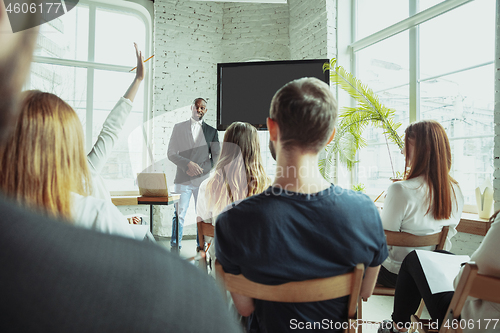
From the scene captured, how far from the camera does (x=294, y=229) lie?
938 mm

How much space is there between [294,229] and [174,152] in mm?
3899

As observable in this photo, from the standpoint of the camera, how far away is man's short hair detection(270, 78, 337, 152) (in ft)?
3.38

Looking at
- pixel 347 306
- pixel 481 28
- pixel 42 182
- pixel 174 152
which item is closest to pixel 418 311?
pixel 347 306

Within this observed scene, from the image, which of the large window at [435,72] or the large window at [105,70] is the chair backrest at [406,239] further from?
the large window at [105,70]

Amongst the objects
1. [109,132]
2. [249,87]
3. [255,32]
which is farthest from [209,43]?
[109,132]

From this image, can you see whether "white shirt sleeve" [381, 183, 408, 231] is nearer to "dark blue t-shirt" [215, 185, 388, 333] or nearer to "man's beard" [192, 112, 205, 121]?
"dark blue t-shirt" [215, 185, 388, 333]

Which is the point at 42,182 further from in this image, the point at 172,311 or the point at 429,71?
the point at 429,71

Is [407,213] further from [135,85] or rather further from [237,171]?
[135,85]

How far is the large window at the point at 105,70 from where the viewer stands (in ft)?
16.4

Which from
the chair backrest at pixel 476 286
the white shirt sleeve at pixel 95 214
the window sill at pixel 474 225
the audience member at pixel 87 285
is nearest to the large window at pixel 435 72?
the window sill at pixel 474 225

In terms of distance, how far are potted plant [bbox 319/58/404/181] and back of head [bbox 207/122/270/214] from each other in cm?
208

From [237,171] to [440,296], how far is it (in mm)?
1279

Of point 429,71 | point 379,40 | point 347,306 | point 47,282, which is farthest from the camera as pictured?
point 379,40

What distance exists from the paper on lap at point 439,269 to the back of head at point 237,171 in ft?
3.28
